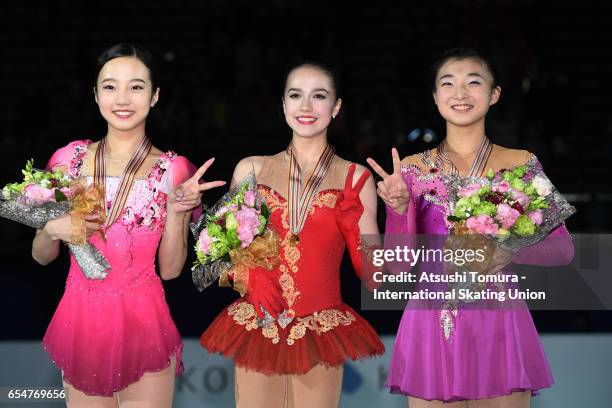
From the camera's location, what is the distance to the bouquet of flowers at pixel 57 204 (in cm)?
346

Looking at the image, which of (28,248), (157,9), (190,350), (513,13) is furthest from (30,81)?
(190,350)

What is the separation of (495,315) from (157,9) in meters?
9.77

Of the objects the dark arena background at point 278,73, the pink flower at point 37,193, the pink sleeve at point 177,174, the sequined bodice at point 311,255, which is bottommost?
the sequined bodice at point 311,255

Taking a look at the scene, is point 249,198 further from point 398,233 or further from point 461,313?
point 461,313

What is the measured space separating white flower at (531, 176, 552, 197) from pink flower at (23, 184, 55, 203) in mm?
1718

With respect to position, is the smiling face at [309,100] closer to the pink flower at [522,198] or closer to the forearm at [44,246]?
the pink flower at [522,198]

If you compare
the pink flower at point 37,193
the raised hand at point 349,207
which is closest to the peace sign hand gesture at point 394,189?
the raised hand at point 349,207

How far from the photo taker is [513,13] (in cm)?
1188

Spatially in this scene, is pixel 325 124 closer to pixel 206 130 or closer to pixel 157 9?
pixel 206 130

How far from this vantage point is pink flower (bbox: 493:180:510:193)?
3473 mm

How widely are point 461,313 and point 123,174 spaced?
1.36 metres

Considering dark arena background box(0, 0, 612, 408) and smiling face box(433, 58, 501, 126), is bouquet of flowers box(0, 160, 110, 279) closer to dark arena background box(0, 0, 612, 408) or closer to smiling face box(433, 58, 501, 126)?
smiling face box(433, 58, 501, 126)

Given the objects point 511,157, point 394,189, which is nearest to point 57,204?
point 394,189

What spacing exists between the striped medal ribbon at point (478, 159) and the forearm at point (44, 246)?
4.91ft
